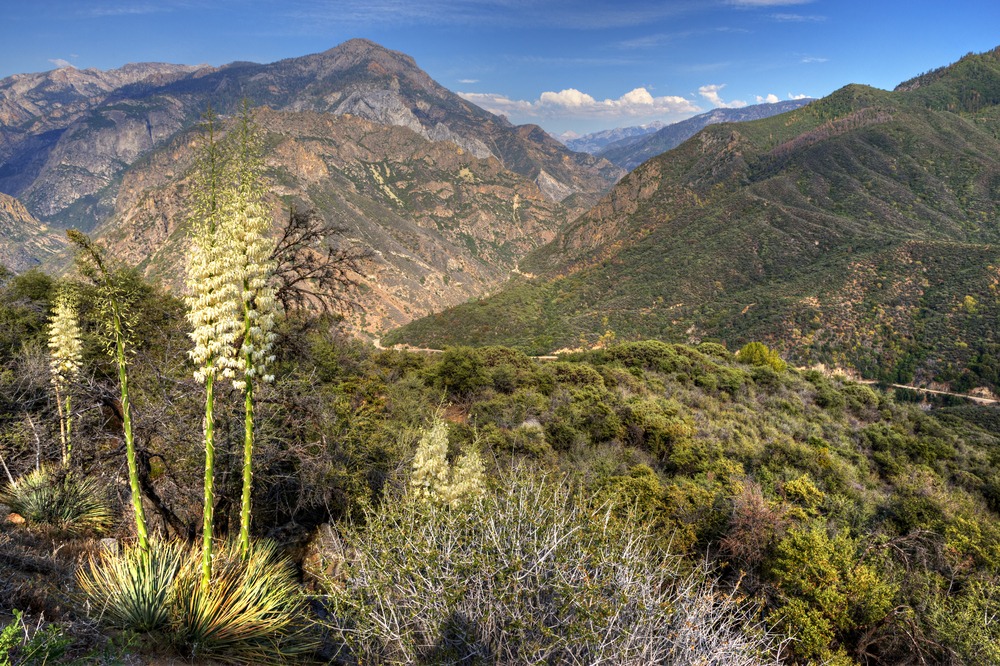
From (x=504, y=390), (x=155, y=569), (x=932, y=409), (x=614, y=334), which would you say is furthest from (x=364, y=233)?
(x=155, y=569)

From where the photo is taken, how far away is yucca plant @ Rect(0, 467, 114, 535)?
7184mm

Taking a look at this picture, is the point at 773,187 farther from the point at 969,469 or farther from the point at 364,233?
the point at 364,233

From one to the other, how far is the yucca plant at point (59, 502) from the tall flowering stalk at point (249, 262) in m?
4.88

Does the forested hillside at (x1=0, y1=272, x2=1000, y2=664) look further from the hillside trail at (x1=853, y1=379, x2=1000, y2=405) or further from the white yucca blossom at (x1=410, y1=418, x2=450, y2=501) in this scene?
the hillside trail at (x1=853, y1=379, x2=1000, y2=405)

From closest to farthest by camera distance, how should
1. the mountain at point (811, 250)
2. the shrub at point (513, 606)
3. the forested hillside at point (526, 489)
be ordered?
the shrub at point (513, 606)
the forested hillside at point (526, 489)
the mountain at point (811, 250)

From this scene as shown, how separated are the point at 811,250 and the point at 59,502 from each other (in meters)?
75.4

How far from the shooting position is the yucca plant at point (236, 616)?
4.54 metres

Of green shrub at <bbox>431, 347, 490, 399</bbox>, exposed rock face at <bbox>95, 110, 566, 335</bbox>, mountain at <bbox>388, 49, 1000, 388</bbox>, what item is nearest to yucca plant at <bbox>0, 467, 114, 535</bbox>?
green shrub at <bbox>431, 347, 490, 399</bbox>

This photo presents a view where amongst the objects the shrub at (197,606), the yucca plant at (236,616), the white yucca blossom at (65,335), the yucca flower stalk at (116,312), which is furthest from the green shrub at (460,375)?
the yucca flower stalk at (116,312)

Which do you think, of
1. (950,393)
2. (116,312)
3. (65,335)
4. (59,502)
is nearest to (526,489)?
(116,312)

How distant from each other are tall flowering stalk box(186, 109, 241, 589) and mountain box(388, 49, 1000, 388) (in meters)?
51.5

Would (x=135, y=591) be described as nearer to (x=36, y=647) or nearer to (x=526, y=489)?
(x=36, y=647)

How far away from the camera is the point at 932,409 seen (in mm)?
35875

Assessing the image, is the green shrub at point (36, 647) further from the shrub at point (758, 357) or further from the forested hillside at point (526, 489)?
the shrub at point (758, 357)
